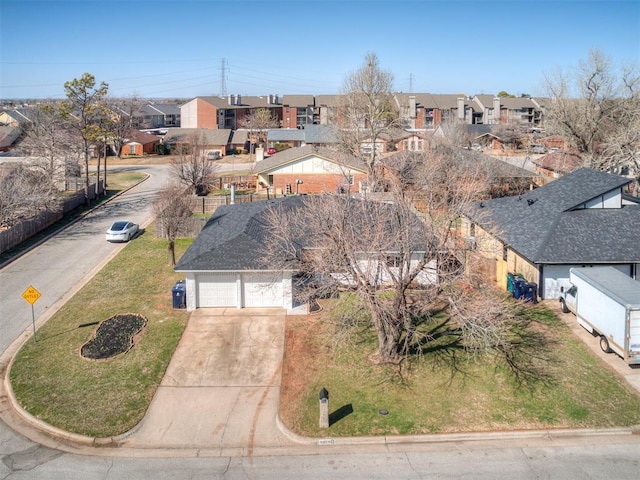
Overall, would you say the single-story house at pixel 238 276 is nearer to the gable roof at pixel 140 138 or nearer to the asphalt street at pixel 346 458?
the asphalt street at pixel 346 458

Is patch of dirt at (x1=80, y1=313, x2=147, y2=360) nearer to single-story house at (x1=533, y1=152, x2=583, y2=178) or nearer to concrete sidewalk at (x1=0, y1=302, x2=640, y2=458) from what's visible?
concrete sidewalk at (x1=0, y1=302, x2=640, y2=458)

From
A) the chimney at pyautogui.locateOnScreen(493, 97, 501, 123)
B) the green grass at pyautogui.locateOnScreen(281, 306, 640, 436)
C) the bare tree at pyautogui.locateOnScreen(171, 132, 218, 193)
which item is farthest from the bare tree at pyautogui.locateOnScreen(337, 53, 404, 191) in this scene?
the chimney at pyautogui.locateOnScreen(493, 97, 501, 123)

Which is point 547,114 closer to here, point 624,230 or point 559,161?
point 559,161

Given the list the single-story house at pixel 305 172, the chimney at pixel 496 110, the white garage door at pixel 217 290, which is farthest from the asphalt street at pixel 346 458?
the chimney at pixel 496 110

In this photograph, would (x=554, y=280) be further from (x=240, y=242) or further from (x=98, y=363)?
(x=98, y=363)

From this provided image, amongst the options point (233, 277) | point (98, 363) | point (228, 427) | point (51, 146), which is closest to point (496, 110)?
point (51, 146)

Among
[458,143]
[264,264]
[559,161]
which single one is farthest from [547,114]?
[264,264]
